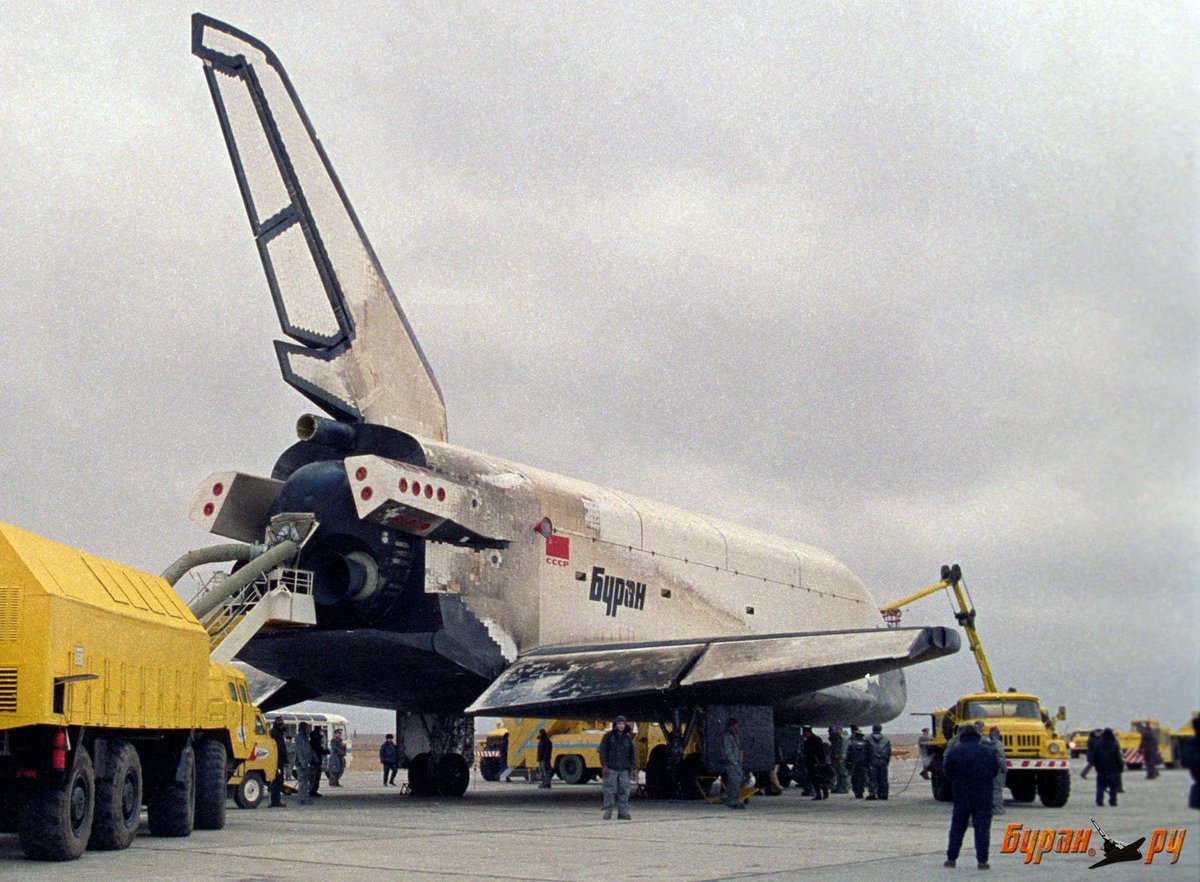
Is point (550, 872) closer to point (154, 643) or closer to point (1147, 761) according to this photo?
point (154, 643)

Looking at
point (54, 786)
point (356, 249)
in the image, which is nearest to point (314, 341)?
point (356, 249)

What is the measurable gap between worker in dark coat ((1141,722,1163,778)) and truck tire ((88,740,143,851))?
1037cm

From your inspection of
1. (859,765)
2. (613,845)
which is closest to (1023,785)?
(859,765)

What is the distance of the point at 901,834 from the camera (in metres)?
15.5

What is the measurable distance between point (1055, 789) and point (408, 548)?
35.5ft

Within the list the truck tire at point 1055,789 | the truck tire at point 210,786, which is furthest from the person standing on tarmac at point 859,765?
the truck tire at point 210,786

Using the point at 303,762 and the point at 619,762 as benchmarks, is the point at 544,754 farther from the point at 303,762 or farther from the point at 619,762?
the point at 619,762

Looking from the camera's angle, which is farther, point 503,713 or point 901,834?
point 503,713

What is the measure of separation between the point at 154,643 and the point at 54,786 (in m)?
2.59

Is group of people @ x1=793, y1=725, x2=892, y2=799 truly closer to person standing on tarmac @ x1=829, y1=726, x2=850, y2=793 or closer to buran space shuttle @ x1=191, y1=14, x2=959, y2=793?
person standing on tarmac @ x1=829, y1=726, x2=850, y2=793

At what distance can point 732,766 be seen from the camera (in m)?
21.1

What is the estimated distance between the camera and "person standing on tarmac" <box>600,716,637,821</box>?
1817 centimetres

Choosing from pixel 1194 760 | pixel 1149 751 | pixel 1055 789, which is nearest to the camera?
pixel 1194 760

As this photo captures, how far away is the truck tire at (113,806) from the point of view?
43.3 ft
